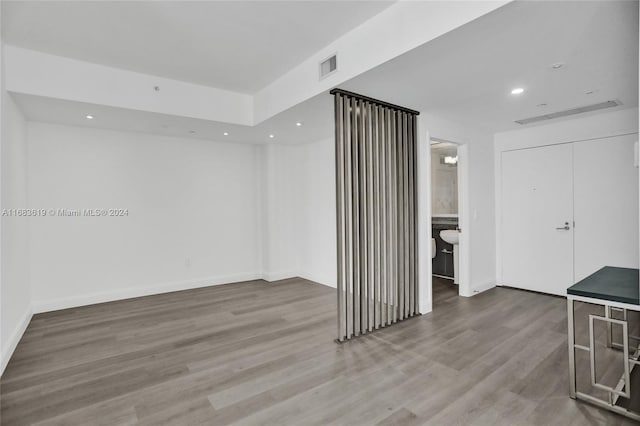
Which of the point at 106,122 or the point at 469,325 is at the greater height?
the point at 106,122

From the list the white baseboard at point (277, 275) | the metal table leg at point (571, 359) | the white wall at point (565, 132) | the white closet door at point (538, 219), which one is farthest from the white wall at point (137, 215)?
the metal table leg at point (571, 359)

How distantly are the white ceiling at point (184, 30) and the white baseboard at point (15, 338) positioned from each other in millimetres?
2700

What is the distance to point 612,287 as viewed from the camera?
7.34ft

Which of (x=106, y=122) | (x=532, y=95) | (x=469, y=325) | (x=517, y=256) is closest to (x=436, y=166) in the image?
(x=517, y=256)

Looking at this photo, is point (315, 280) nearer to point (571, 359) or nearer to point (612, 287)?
point (571, 359)

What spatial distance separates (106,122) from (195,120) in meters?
1.15

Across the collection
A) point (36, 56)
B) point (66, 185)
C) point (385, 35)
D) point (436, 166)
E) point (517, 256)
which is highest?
point (36, 56)

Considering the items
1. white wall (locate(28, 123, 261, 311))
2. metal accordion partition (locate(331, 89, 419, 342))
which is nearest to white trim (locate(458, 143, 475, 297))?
metal accordion partition (locate(331, 89, 419, 342))

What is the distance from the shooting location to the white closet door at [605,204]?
4.10 meters

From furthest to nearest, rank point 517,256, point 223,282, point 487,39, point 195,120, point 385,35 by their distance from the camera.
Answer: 1. point 223,282
2. point 517,256
3. point 195,120
4. point 385,35
5. point 487,39

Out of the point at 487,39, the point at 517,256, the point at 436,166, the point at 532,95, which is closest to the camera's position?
the point at 487,39

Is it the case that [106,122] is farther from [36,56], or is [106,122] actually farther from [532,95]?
[532,95]

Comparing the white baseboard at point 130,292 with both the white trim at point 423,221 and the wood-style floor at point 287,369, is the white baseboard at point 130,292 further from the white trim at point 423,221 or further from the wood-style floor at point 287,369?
the white trim at point 423,221

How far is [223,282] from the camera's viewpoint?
18.7 ft
